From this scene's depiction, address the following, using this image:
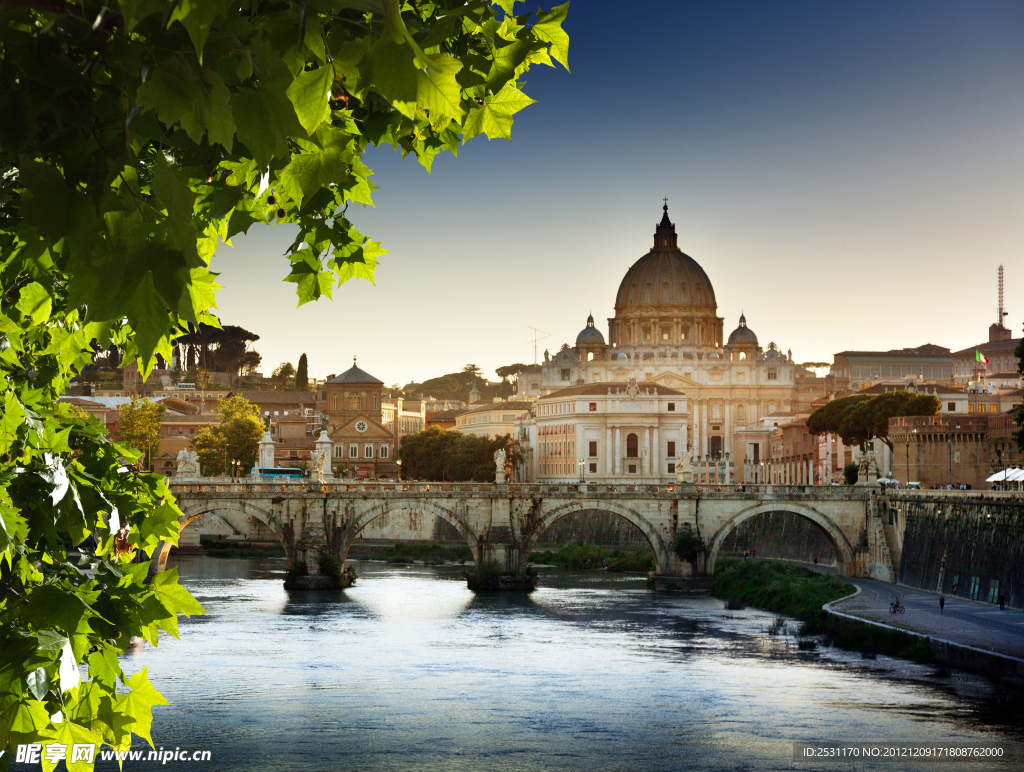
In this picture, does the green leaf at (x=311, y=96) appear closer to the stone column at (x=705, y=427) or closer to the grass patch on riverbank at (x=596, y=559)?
the grass patch on riverbank at (x=596, y=559)

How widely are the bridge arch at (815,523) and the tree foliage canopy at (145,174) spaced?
46.8 meters

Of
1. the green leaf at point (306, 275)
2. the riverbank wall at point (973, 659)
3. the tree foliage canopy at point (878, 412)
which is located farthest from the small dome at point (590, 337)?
the green leaf at point (306, 275)

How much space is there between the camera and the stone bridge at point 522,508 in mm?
48688

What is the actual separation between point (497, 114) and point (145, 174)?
100cm

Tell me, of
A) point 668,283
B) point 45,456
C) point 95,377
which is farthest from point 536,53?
point 668,283

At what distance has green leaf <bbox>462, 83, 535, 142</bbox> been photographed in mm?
3342

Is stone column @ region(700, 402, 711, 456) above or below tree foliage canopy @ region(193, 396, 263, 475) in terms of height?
above

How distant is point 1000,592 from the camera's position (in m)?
33.8

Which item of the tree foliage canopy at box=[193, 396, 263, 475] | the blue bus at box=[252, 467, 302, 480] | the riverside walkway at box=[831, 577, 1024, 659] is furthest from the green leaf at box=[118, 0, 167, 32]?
the tree foliage canopy at box=[193, 396, 263, 475]

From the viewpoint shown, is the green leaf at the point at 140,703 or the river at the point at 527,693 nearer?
the green leaf at the point at 140,703

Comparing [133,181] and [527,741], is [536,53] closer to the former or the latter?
[133,181]

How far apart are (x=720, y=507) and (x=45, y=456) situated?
47.5 meters

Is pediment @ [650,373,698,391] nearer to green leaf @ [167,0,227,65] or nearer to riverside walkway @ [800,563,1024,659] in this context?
riverside walkway @ [800,563,1024,659]

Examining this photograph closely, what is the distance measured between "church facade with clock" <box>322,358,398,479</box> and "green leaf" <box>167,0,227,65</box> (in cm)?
9467
